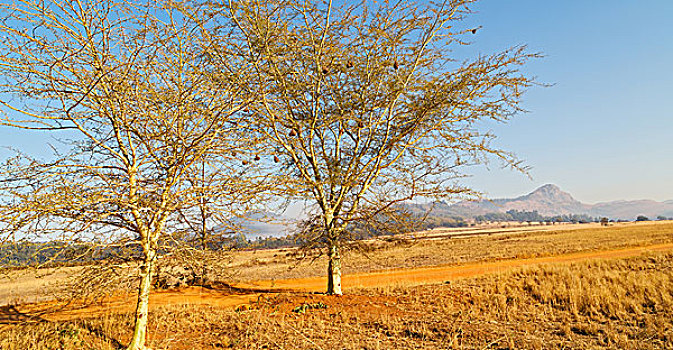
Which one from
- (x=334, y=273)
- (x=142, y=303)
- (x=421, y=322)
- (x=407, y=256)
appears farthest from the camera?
(x=407, y=256)

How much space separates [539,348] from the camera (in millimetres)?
5367

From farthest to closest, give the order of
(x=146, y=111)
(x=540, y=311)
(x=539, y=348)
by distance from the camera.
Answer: (x=540, y=311) → (x=539, y=348) → (x=146, y=111)

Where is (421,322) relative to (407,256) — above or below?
above

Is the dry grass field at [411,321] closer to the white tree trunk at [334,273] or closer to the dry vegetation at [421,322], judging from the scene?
the dry vegetation at [421,322]

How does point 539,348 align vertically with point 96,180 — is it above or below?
below

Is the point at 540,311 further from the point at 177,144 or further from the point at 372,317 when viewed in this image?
the point at 177,144

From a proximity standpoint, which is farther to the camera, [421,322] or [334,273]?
[334,273]

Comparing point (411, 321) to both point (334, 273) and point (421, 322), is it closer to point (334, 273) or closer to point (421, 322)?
point (421, 322)

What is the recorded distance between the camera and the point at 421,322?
Result: 6.95m

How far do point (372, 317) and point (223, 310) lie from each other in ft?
11.4

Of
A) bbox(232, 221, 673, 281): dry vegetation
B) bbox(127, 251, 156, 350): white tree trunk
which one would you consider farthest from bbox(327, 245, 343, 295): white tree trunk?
bbox(127, 251, 156, 350): white tree trunk

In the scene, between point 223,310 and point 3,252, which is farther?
point 223,310

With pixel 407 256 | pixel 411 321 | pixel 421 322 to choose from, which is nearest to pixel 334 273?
pixel 411 321

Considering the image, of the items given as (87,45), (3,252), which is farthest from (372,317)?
(87,45)
